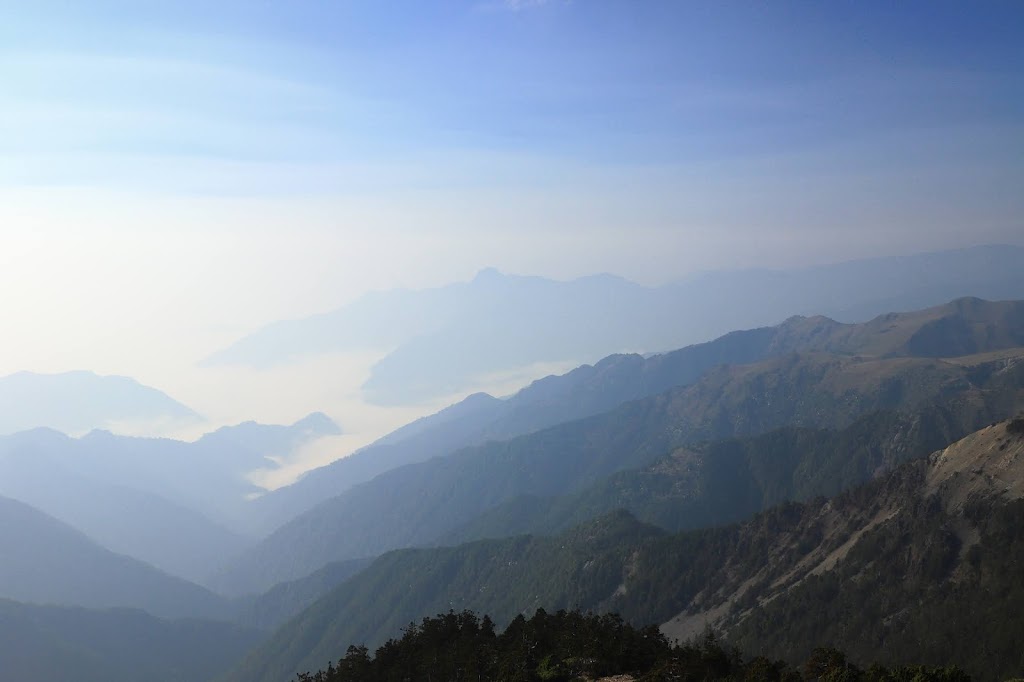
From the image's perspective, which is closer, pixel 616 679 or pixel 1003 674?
pixel 616 679

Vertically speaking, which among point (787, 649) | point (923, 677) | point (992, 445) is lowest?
point (787, 649)

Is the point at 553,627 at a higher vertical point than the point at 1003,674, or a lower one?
higher

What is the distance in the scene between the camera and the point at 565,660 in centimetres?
7456

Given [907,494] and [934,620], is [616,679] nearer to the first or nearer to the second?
[934,620]

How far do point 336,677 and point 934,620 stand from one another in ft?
409

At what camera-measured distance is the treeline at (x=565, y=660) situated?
61812mm

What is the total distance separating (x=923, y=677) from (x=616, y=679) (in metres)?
26.5

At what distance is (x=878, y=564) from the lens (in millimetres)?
175750

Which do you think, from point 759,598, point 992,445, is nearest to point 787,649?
point 759,598

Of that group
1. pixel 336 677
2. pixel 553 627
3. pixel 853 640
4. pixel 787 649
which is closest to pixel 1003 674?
pixel 853 640

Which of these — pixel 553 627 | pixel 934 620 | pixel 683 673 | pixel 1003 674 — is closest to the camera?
pixel 683 673

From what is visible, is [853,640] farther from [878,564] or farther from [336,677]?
[336,677]

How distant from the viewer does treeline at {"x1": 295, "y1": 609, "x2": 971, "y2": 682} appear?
203ft

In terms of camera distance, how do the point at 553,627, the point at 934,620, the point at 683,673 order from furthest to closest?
1. the point at 934,620
2. the point at 553,627
3. the point at 683,673
